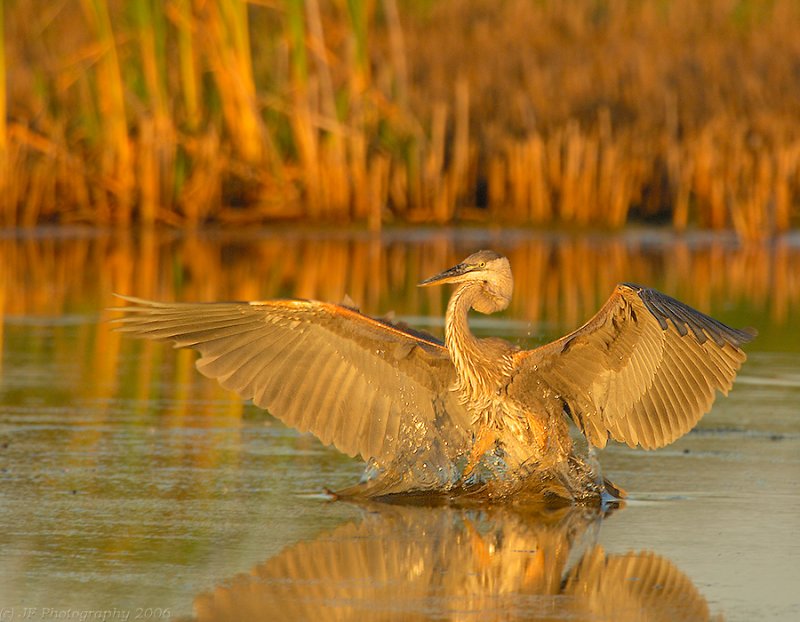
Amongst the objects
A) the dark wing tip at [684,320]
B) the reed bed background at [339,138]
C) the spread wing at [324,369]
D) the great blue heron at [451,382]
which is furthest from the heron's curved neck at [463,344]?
the reed bed background at [339,138]

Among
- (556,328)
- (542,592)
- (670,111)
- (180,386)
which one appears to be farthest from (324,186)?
(542,592)

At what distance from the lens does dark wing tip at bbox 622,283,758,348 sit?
6133 millimetres

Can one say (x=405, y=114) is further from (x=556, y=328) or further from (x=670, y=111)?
(x=556, y=328)

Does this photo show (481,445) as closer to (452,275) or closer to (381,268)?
(452,275)

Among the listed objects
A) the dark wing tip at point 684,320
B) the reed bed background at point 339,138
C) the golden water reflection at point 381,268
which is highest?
the reed bed background at point 339,138

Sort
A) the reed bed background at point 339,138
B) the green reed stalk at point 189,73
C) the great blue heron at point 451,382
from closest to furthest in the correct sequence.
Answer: the great blue heron at point 451,382 → the reed bed background at point 339,138 → the green reed stalk at point 189,73

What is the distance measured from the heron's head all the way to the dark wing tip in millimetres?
660

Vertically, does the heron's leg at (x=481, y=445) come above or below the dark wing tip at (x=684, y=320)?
below

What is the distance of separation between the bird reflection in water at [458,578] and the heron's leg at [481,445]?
479 mm

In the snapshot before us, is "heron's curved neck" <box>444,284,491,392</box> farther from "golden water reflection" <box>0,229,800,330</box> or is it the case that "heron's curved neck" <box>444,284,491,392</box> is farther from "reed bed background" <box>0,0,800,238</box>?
"reed bed background" <box>0,0,800,238</box>

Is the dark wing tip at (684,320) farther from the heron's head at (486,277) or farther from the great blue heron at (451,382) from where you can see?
the heron's head at (486,277)

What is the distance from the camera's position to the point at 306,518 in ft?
20.5

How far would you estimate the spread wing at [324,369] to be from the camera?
6.70 metres

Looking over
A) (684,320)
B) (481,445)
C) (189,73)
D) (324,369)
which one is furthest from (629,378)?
(189,73)
